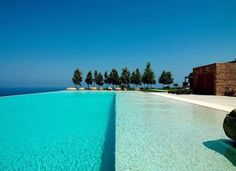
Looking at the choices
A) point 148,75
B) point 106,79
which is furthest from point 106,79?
point 148,75

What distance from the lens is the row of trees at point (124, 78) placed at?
34.8 m

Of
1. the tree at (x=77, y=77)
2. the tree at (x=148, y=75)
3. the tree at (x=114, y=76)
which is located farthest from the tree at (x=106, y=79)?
the tree at (x=148, y=75)

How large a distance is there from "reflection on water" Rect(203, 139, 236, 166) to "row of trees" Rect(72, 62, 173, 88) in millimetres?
30591

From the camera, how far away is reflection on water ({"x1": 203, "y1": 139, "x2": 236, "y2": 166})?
10.8ft

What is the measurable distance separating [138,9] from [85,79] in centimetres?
2335

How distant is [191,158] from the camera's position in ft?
10.3

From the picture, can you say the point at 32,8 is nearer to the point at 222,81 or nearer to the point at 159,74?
the point at 222,81

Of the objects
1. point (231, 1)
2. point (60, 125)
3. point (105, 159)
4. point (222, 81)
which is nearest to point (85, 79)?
point (222, 81)

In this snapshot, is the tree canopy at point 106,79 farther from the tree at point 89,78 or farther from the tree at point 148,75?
the tree at point 148,75

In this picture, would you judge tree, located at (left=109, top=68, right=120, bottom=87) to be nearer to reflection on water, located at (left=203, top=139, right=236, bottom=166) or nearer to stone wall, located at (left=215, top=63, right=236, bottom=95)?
stone wall, located at (left=215, top=63, right=236, bottom=95)

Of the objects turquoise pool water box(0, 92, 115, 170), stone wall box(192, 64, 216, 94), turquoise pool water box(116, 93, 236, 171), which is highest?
stone wall box(192, 64, 216, 94)

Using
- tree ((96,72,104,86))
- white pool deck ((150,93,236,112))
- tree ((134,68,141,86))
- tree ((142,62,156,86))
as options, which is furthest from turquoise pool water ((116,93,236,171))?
tree ((96,72,104,86))

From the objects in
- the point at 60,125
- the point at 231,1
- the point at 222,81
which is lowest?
the point at 60,125

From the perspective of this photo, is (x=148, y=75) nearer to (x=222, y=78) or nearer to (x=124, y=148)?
(x=222, y=78)
